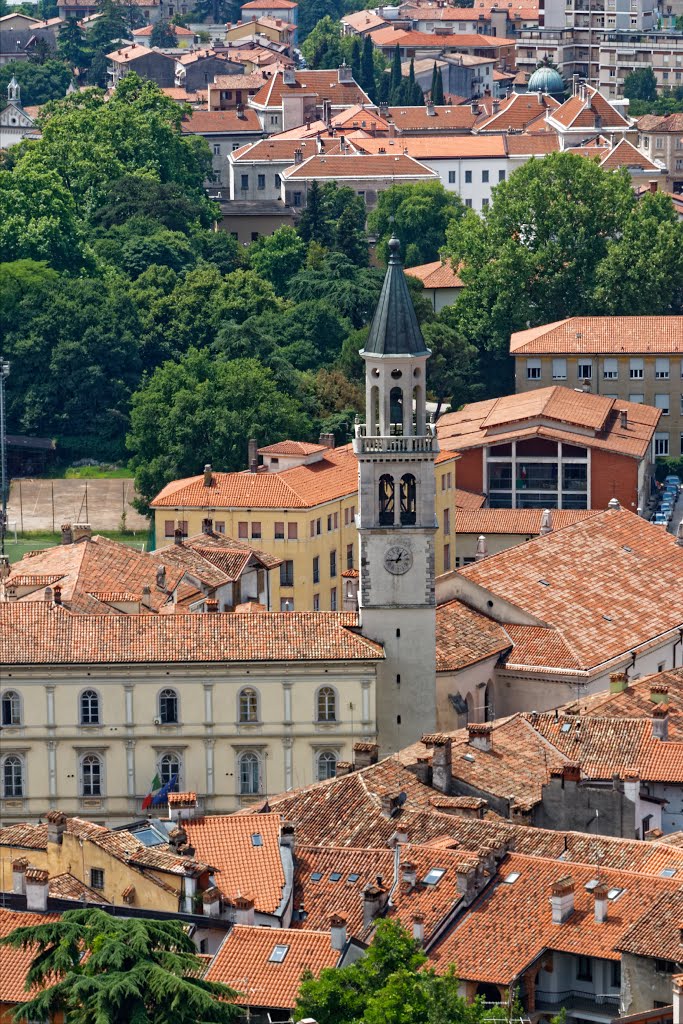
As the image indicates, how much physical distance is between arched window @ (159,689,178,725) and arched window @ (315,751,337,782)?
390 cm

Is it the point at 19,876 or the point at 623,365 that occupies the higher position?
the point at 623,365

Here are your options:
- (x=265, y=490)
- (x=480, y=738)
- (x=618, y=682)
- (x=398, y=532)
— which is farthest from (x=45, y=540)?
(x=480, y=738)

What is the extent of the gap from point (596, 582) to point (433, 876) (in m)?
36.5

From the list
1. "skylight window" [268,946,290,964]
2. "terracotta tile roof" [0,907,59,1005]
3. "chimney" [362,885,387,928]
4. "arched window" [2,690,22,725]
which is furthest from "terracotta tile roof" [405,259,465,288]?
"terracotta tile roof" [0,907,59,1005]

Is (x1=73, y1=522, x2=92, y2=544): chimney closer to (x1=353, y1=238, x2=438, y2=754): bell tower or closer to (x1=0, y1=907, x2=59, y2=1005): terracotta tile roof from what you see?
(x1=353, y1=238, x2=438, y2=754): bell tower

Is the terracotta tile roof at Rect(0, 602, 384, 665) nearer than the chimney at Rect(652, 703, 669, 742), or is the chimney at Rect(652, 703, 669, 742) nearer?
the chimney at Rect(652, 703, 669, 742)

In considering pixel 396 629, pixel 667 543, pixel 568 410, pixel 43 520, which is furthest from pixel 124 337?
pixel 396 629

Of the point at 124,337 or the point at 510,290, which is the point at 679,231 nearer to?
the point at 510,290

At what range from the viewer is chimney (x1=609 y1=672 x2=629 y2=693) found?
326ft

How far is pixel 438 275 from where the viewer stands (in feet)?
603

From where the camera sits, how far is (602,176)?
605 ft

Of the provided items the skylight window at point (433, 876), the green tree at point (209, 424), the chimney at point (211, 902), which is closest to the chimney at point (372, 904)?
the skylight window at point (433, 876)

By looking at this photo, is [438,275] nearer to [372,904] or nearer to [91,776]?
[91,776]

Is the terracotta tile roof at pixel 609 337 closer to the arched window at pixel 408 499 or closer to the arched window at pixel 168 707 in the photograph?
the arched window at pixel 408 499
